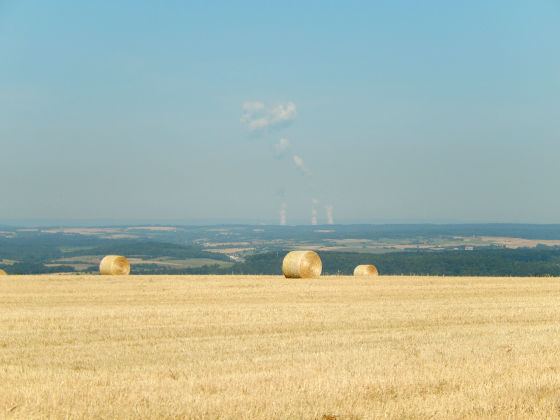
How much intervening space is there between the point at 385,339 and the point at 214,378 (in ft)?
16.3

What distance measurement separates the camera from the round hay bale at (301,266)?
30.3 metres

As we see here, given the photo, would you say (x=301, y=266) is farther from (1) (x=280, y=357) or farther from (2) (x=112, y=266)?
(1) (x=280, y=357)

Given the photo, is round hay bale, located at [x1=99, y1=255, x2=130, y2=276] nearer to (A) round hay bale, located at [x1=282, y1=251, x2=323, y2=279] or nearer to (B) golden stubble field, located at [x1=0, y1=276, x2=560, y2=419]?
(A) round hay bale, located at [x1=282, y1=251, x2=323, y2=279]

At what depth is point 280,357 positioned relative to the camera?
35.8 ft

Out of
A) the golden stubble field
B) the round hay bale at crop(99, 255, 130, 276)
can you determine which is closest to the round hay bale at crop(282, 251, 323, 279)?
the golden stubble field

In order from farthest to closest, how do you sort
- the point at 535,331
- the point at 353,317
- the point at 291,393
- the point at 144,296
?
the point at 144,296 → the point at 353,317 → the point at 535,331 → the point at 291,393

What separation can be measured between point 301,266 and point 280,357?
63.4 ft

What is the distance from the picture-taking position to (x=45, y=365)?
34.2ft

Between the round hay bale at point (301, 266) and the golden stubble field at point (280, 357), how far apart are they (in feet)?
26.2

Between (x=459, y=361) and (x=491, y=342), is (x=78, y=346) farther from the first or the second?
(x=491, y=342)

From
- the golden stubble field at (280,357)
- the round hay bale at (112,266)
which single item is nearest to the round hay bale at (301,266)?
the golden stubble field at (280,357)

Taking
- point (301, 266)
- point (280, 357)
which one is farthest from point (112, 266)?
point (280, 357)

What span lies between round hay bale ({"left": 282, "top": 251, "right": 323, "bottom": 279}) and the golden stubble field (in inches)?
314

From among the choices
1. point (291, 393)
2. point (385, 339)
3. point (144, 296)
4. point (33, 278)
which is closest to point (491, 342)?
point (385, 339)
